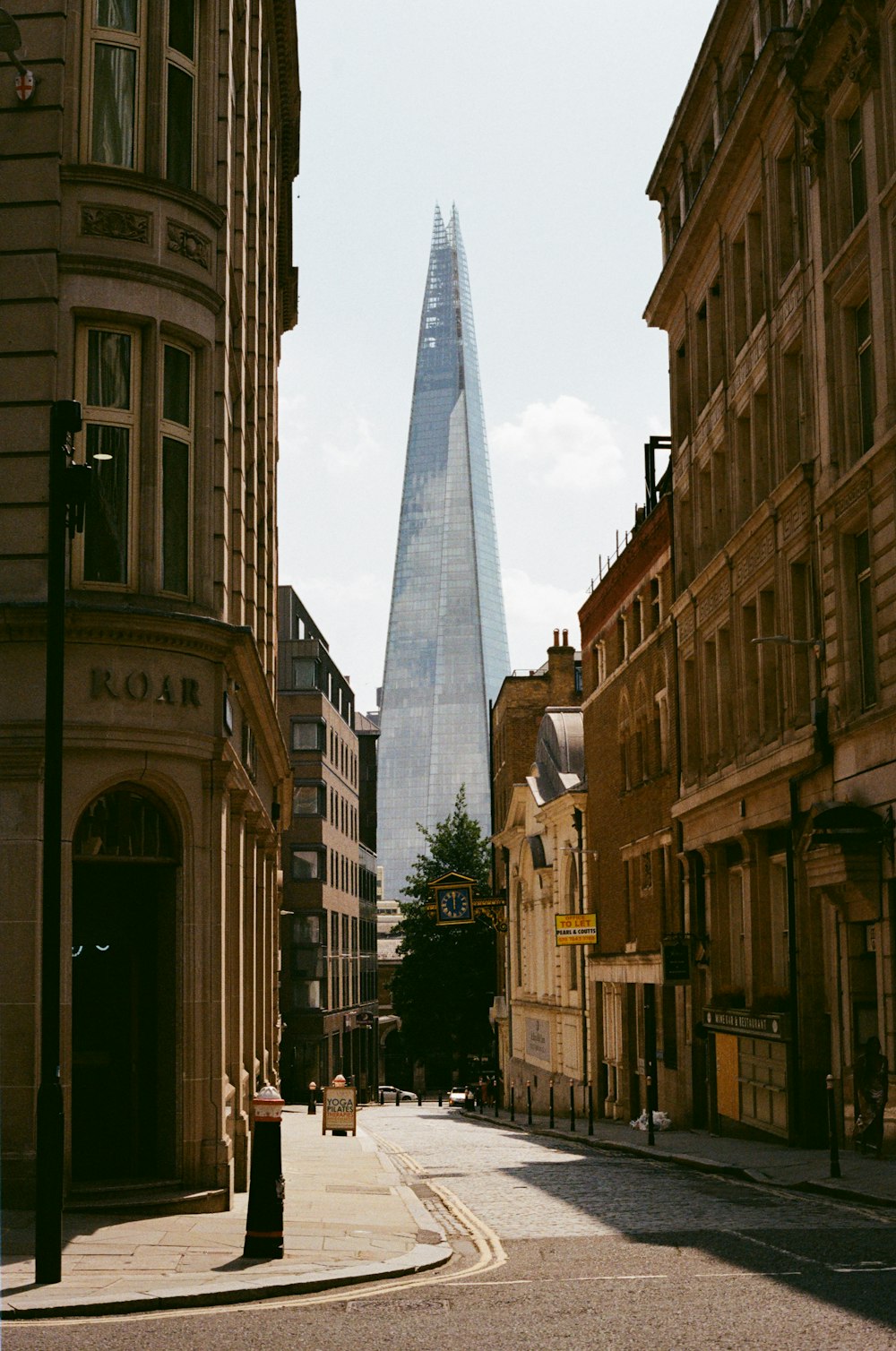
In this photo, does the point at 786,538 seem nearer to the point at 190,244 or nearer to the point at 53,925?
the point at 190,244

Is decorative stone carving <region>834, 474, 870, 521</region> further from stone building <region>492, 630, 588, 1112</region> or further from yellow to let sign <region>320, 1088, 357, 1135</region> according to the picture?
stone building <region>492, 630, 588, 1112</region>

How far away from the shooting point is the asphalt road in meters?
10.7

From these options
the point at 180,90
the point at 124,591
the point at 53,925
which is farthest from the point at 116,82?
the point at 53,925

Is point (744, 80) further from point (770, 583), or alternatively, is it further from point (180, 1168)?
point (180, 1168)

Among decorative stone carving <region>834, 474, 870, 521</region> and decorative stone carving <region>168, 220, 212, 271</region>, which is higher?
decorative stone carving <region>168, 220, 212, 271</region>

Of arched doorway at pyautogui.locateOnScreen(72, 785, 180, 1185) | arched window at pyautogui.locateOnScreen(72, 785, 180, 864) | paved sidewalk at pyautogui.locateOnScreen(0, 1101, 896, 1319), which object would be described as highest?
arched window at pyautogui.locateOnScreen(72, 785, 180, 864)

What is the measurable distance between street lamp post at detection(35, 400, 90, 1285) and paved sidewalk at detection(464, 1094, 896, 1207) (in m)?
9.76

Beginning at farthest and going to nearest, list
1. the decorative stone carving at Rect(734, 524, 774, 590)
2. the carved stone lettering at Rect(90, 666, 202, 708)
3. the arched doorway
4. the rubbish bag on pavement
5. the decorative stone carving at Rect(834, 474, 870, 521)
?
the rubbish bag on pavement
the decorative stone carving at Rect(734, 524, 774, 590)
the decorative stone carving at Rect(834, 474, 870, 521)
the arched doorway
the carved stone lettering at Rect(90, 666, 202, 708)

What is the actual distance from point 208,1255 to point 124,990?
5.16 meters

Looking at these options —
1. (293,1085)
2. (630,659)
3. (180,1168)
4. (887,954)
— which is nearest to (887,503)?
(887,954)

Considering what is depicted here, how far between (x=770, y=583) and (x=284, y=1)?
15.8 metres

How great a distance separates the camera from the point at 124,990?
64.3 feet

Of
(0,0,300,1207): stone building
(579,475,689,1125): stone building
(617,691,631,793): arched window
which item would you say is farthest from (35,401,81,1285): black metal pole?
(617,691,631,793): arched window

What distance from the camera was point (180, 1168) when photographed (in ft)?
61.9
